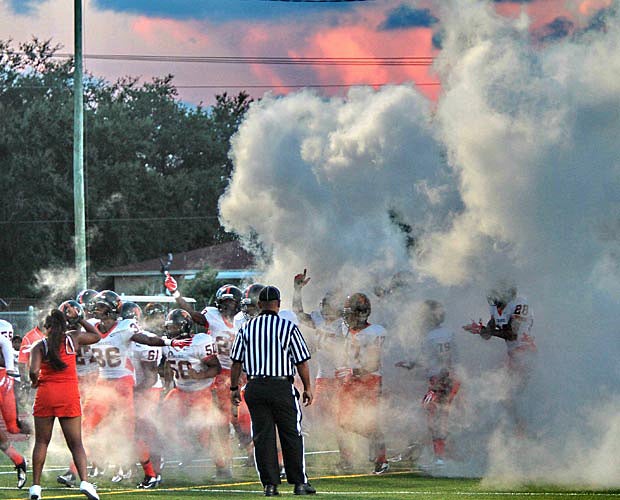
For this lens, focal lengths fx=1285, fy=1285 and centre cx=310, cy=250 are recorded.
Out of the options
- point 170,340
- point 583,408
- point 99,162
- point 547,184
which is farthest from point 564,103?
point 99,162

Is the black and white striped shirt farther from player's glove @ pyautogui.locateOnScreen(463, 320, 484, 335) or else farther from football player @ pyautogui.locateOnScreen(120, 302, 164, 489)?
player's glove @ pyautogui.locateOnScreen(463, 320, 484, 335)

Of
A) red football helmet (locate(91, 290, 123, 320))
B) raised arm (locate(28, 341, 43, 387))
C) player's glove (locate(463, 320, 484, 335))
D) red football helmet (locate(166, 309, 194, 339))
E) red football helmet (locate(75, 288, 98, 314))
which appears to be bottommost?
raised arm (locate(28, 341, 43, 387))

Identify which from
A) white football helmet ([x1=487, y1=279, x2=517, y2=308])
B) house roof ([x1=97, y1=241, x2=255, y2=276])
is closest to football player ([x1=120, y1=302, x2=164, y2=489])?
white football helmet ([x1=487, y1=279, x2=517, y2=308])

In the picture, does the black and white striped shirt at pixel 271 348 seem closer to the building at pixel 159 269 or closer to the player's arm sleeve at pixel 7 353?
the player's arm sleeve at pixel 7 353

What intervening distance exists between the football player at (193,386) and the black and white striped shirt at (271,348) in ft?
7.67

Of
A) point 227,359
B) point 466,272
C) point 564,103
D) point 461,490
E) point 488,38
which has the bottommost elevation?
point 461,490

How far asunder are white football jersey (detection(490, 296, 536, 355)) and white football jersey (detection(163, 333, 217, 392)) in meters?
2.98

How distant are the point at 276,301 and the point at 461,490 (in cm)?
232

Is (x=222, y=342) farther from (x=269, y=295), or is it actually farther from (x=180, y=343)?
(x=269, y=295)

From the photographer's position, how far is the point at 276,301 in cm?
1085

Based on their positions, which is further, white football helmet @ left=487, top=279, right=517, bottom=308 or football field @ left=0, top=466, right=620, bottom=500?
white football helmet @ left=487, top=279, right=517, bottom=308

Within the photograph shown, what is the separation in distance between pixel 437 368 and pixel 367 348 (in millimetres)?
758

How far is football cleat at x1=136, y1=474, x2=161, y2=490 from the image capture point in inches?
480

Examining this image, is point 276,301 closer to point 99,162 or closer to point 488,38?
point 488,38
